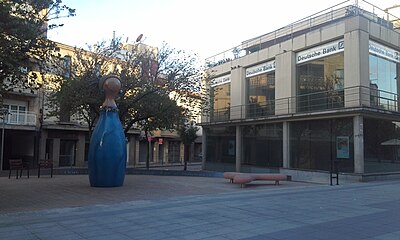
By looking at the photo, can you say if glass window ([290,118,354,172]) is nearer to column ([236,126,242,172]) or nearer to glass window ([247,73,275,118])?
glass window ([247,73,275,118])

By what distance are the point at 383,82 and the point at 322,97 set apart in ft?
11.9

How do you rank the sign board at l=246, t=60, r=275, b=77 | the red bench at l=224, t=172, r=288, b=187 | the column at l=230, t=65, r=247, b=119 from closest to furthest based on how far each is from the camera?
the red bench at l=224, t=172, r=288, b=187 < the sign board at l=246, t=60, r=275, b=77 < the column at l=230, t=65, r=247, b=119

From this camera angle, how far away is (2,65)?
9.84 meters

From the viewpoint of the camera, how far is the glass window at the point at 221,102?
32.4 meters

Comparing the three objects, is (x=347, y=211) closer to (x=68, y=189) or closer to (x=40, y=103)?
(x=68, y=189)

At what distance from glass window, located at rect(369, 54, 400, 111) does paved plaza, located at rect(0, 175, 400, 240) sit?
34.5 feet

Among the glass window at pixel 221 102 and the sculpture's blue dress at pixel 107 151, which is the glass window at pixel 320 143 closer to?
the glass window at pixel 221 102

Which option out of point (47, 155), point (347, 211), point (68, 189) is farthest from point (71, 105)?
point (47, 155)

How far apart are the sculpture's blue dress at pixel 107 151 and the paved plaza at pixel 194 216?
198cm

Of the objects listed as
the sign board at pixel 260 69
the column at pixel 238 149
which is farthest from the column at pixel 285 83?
the column at pixel 238 149

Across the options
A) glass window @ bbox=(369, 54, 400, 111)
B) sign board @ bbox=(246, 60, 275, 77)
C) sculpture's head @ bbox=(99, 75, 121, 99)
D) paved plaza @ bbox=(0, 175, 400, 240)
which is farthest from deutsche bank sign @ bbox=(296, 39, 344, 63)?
sculpture's head @ bbox=(99, 75, 121, 99)

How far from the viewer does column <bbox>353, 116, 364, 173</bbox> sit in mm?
20297

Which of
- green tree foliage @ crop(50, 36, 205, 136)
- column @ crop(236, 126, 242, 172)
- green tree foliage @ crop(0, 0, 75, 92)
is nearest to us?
green tree foliage @ crop(0, 0, 75, 92)

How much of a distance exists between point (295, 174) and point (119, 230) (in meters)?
17.1
